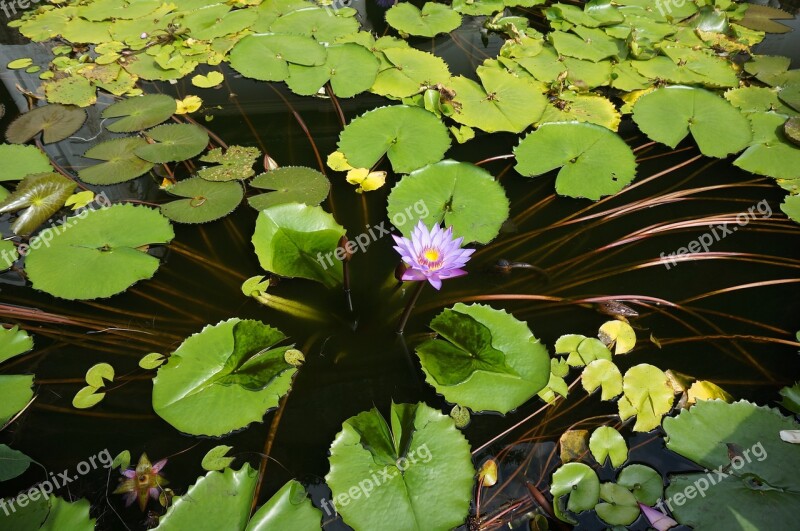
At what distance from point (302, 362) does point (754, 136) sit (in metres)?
3.31

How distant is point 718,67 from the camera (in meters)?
3.76

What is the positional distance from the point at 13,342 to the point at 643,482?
2.79 meters

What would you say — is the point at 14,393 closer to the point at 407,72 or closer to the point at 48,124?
the point at 48,124

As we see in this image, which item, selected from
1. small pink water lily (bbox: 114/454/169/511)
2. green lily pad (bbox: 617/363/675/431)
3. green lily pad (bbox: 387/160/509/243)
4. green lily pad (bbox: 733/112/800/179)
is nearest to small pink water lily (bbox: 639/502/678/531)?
green lily pad (bbox: 617/363/675/431)

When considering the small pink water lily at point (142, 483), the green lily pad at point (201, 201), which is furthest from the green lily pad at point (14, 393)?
the green lily pad at point (201, 201)

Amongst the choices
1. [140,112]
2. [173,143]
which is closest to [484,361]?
[173,143]

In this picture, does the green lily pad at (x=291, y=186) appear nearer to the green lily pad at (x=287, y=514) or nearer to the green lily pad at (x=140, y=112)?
the green lily pad at (x=140, y=112)

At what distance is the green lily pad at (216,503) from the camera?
1630 millimetres

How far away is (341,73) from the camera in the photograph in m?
3.59

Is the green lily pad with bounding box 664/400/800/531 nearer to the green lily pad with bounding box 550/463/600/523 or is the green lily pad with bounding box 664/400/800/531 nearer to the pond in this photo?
the pond

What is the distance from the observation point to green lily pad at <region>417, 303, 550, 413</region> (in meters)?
1.96

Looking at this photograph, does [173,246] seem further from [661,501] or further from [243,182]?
[661,501]

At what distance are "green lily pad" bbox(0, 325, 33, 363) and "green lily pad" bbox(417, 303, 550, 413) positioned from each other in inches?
71.9

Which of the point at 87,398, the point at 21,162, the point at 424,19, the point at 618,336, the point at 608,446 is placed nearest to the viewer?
the point at 608,446
